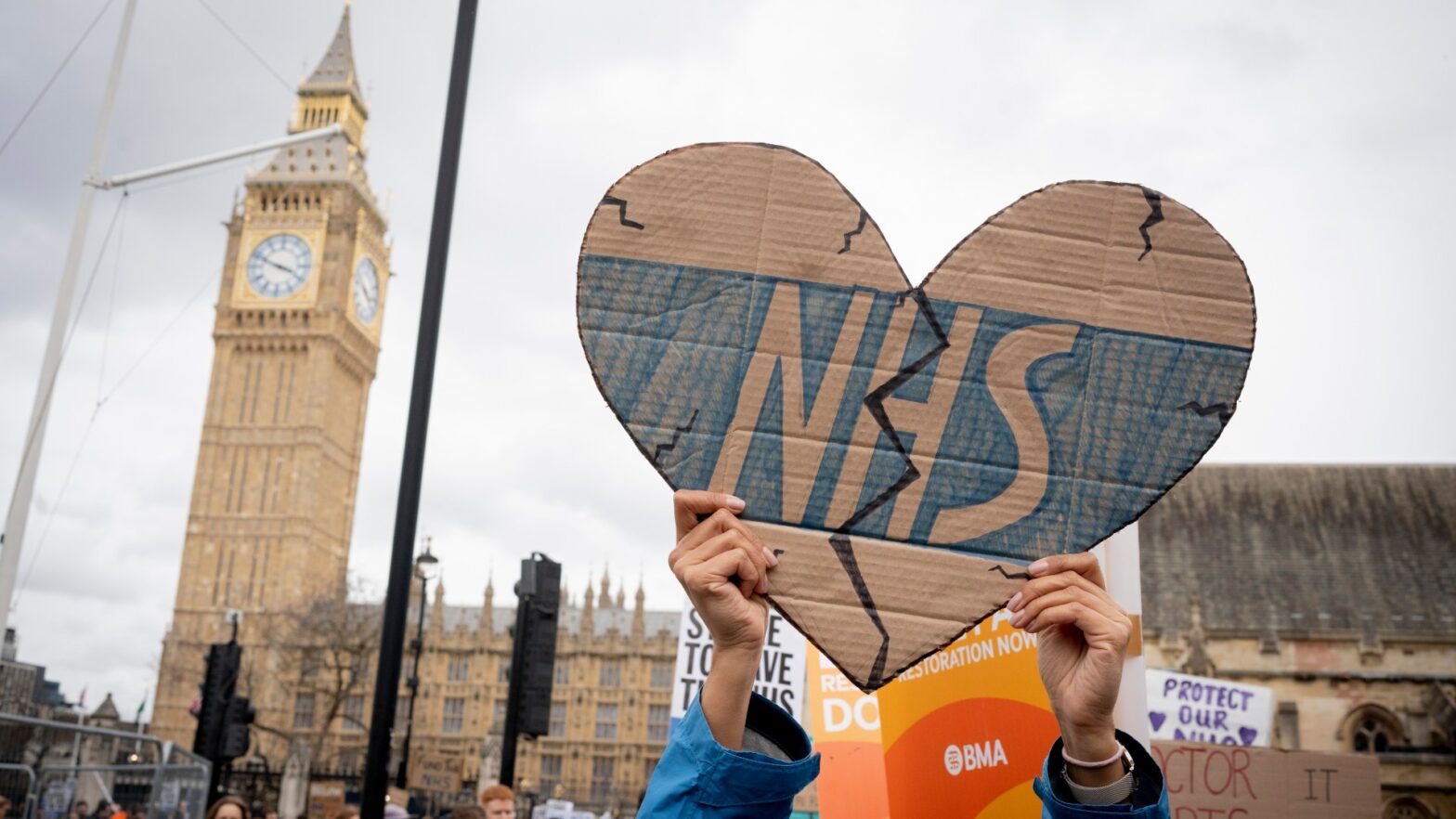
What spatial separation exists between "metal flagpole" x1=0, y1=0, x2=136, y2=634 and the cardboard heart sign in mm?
8579

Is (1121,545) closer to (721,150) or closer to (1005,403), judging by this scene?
(1005,403)

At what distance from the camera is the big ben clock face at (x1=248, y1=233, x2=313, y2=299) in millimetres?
67750

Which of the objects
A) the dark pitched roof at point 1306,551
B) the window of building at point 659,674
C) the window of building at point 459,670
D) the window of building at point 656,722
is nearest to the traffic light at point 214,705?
the dark pitched roof at point 1306,551

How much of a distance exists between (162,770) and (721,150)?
9.29m

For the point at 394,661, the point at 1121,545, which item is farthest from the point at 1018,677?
the point at 394,661

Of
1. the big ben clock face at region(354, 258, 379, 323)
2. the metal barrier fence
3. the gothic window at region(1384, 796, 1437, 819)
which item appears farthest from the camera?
the big ben clock face at region(354, 258, 379, 323)

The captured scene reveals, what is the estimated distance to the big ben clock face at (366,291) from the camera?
69.7 meters

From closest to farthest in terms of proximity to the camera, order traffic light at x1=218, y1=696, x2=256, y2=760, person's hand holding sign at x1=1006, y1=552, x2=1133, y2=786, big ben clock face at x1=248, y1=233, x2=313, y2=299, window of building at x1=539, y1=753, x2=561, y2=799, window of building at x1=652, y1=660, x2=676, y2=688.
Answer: person's hand holding sign at x1=1006, y1=552, x2=1133, y2=786, traffic light at x1=218, y1=696, x2=256, y2=760, window of building at x1=539, y1=753, x2=561, y2=799, window of building at x1=652, y1=660, x2=676, y2=688, big ben clock face at x1=248, y1=233, x2=313, y2=299

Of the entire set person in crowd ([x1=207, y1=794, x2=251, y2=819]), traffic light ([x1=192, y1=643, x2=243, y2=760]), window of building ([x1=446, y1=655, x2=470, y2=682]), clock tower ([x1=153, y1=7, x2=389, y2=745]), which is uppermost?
clock tower ([x1=153, y1=7, x2=389, y2=745])

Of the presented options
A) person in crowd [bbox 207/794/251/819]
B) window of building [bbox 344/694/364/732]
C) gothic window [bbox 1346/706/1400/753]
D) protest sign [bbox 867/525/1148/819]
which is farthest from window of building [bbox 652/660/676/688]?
protest sign [bbox 867/525/1148/819]

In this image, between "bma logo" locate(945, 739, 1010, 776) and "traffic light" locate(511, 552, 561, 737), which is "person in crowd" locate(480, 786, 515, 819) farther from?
"bma logo" locate(945, 739, 1010, 776)

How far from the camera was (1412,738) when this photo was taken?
2766 centimetres

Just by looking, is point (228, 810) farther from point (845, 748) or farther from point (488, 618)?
point (488, 618)

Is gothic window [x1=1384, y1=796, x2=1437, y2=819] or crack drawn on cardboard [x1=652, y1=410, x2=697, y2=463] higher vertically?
crack drawn on cardboard [x1=652, y1=410, x2=697, y2=463]
